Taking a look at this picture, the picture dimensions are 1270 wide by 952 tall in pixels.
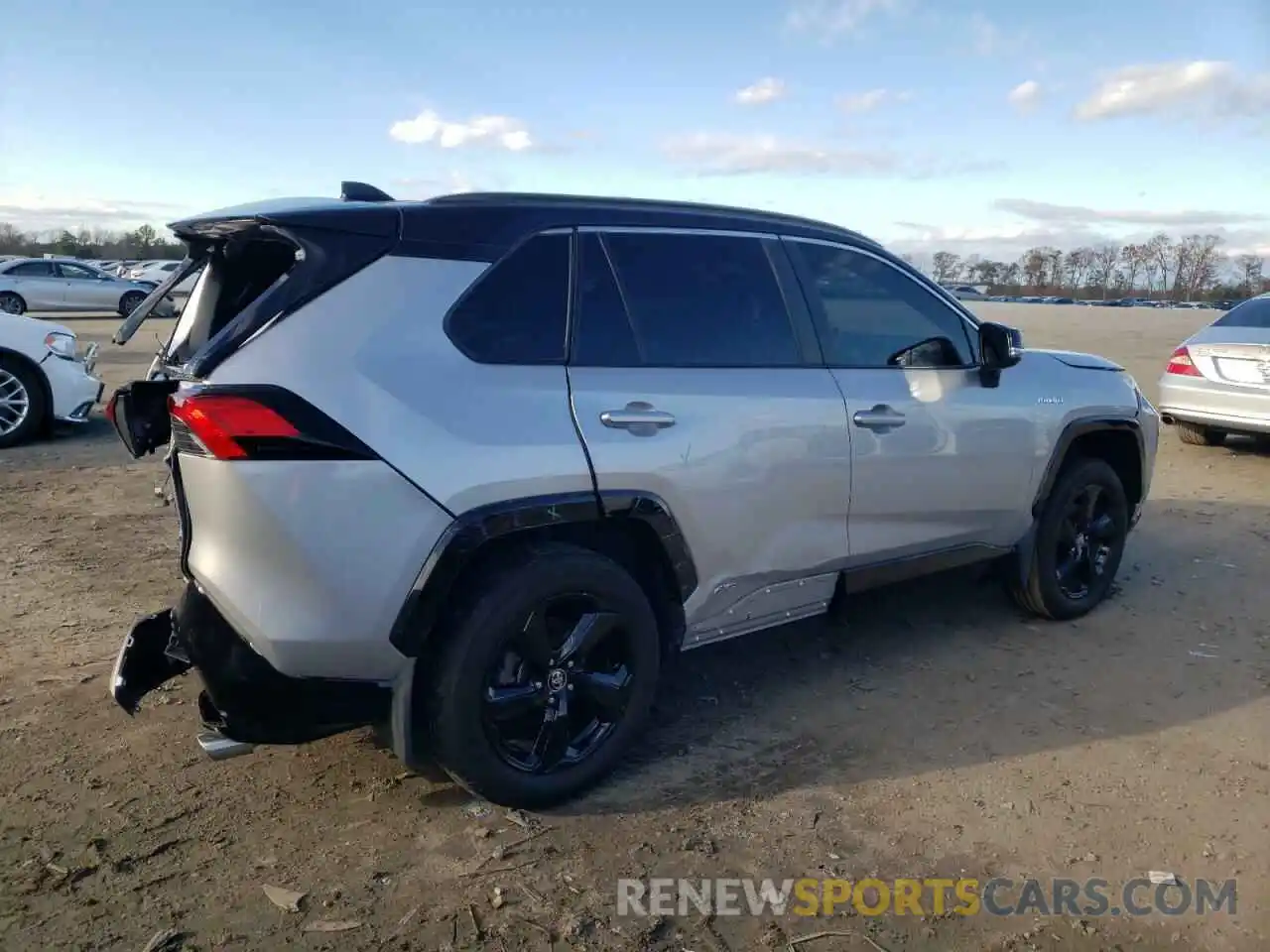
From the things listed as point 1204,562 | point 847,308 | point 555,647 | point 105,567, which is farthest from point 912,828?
point 105,567

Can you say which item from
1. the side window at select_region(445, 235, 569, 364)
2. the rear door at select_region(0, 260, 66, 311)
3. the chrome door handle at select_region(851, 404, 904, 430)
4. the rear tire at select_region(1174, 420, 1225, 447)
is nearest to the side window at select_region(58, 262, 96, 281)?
the rear door at select_region(0, 260, 66, 311)

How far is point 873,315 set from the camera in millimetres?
4324

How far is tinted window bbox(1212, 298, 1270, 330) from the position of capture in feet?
31.0

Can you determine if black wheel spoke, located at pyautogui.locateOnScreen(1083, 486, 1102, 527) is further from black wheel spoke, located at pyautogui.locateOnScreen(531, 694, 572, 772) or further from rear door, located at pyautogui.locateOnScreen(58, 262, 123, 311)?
rear door, located at pyautogui.locateOnScreen(58, 262, 123, 311)

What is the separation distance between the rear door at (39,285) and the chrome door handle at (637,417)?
27.2 metres

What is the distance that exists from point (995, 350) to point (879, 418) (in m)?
0.82

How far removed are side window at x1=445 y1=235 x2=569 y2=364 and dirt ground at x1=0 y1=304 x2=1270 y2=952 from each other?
4.77 ft

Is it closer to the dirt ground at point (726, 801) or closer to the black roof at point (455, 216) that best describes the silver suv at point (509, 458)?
the black roof at point (455, 216)

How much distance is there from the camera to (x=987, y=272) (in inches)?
4080

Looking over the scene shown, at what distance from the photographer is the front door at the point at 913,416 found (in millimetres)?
4062

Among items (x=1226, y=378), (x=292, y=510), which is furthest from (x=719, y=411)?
(x=1226, y=378)

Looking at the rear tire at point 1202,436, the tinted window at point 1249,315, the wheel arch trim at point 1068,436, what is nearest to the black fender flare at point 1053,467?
the wheel arch trim at point 1068,436

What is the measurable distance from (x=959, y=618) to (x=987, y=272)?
348 feet

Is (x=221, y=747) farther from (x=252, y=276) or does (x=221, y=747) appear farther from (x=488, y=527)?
(x=252, y=276)
